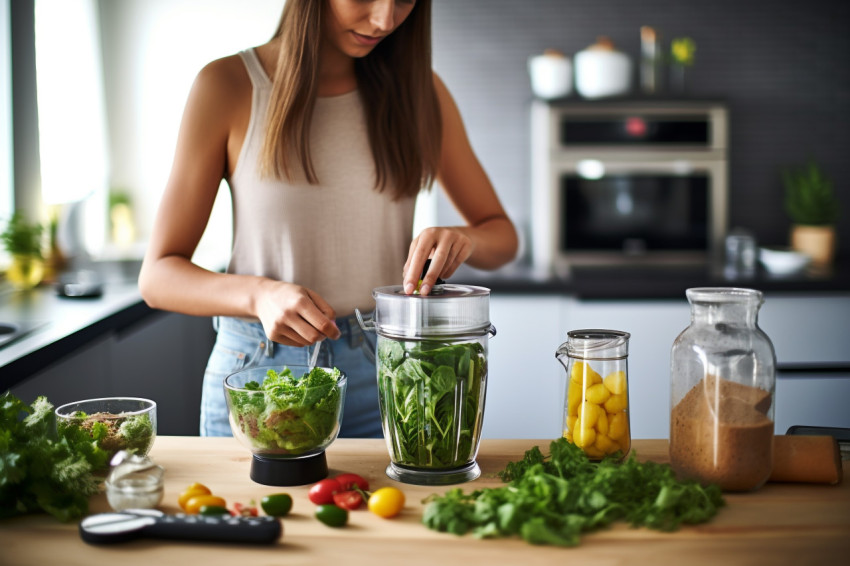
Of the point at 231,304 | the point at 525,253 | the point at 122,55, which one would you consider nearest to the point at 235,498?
the point at 231,304

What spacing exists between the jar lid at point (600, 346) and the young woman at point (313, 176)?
0.25 metres

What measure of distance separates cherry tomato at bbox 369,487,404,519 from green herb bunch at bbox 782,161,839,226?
287 centimetres

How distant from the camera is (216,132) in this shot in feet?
4.74

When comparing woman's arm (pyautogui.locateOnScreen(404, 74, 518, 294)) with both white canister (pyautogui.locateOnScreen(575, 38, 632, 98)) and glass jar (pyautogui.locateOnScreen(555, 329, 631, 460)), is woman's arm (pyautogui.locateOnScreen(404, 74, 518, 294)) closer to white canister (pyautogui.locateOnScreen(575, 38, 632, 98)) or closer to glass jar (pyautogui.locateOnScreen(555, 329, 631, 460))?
glass jar (pyautogui.locateOnScreen(555, 329, 631, 460))

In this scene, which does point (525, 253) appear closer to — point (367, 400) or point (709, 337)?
point (367, 400)

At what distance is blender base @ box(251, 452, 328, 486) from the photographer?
1104mm

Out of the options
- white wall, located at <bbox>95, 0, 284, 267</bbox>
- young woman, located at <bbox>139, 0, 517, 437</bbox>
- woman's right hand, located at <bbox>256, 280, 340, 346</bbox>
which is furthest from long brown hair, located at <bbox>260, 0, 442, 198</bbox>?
white wall, located at <bbox>95, 0, 284, 267</bbox>

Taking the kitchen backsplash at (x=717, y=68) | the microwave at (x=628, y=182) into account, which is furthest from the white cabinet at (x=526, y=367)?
the kitchen backsplash at (x=717, y=68)

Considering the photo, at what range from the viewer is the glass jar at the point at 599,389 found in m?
1.13

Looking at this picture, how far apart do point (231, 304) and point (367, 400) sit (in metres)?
0.35

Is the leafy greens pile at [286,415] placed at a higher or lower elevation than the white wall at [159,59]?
lower

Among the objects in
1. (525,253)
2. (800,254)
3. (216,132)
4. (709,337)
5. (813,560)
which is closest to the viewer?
(813,560)

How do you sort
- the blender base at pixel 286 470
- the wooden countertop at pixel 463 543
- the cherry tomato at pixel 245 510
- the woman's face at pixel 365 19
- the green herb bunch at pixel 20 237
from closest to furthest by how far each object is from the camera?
the wooden countertop at pixel 463 543
the cherry tomato at pixel 245 510
the blender base at pixel 286 470
the woman's face at pixel 365 19
the green herb bunch at pixel 20 237

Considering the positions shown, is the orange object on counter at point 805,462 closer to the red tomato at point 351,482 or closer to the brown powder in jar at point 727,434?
the brown powder in jar at point 727,434
